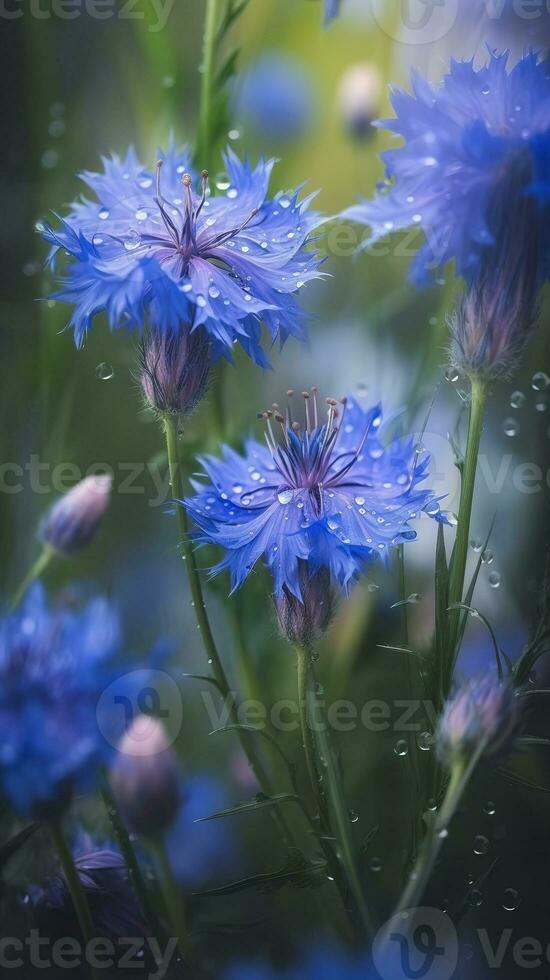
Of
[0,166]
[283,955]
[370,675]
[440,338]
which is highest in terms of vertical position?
[0,166]

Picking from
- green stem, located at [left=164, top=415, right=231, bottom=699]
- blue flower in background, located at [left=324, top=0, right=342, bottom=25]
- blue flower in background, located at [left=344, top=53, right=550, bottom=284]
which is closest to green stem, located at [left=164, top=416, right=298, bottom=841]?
green stem, located at [left=164, top=415, right=231, bottom=699]

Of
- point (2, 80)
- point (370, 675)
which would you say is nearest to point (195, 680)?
point (370, 675)

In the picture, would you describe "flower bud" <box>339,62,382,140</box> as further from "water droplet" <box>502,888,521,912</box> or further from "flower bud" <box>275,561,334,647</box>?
"water droplet" <box>502,888,521,912</box>

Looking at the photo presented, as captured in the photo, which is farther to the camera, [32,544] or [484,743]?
[32,544]

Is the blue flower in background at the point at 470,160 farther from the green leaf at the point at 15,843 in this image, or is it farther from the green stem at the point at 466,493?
the green leaf at the point at 15,843

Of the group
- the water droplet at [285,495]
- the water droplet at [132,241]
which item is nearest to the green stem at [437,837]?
the water droplet at [285,495]

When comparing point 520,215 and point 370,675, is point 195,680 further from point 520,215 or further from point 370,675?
point 520,215

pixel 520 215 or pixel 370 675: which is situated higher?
pixel 520 215
